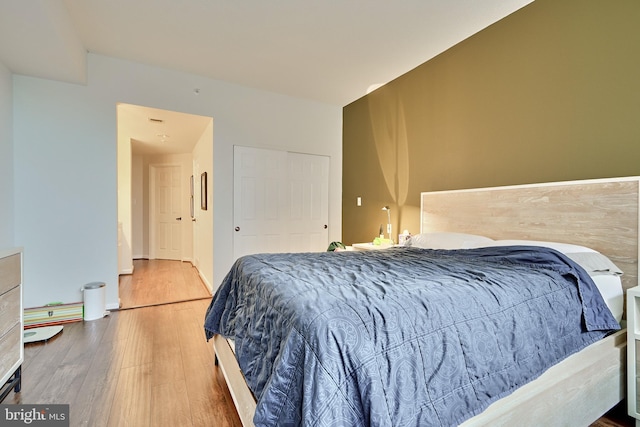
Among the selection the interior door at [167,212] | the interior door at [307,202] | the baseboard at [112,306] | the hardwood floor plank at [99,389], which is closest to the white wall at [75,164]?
the baseboard at [112,306]

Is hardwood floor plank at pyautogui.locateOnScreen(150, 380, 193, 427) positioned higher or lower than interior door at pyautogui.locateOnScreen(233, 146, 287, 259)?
lower

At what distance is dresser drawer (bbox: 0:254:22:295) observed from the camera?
5.14 ft

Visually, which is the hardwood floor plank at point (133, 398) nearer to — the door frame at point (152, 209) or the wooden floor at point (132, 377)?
the wooden floor at point (132, 377)

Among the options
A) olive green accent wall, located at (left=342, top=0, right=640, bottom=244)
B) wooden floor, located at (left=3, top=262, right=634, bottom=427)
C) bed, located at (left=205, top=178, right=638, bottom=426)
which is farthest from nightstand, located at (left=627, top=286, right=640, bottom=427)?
olive green accent wall, located at (left=342, top=0, right=640, bottom=244)

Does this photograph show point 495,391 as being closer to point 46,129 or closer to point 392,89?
point 392,89

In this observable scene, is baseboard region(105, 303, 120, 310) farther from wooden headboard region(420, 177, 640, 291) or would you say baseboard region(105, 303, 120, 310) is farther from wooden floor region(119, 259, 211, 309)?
wooden headboard region(420, 177, 640, 291)

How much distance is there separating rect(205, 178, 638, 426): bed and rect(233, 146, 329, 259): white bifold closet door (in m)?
2.01

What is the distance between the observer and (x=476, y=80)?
2797 mm

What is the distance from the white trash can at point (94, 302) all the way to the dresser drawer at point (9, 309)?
4.25 feet

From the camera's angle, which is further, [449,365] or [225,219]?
[225,219]

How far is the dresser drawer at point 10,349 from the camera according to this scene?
1562mm

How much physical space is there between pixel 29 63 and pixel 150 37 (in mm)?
1028

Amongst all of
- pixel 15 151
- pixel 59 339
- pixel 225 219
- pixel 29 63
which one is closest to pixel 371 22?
pixel 225 219

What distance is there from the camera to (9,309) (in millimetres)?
1642
